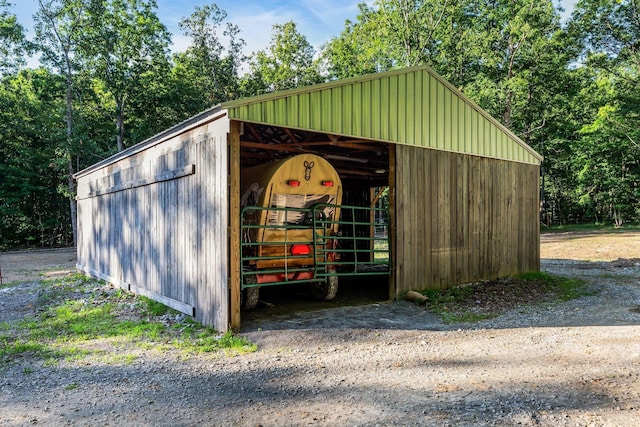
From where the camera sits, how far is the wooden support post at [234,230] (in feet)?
18.9

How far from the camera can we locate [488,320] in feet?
22.0

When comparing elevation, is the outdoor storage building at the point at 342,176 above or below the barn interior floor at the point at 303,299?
above

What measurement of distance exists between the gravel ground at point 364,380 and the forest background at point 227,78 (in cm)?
2205

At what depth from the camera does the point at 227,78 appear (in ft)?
107

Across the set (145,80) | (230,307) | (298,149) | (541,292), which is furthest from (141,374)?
(145,80)

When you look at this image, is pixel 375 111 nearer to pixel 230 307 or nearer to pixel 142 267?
pixel 230 307

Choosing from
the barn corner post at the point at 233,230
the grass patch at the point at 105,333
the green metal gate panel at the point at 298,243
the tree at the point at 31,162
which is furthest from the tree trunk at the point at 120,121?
the barn corner post at the point at 233,230

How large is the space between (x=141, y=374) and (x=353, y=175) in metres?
8.57

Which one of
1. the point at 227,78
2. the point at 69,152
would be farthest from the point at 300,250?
the point at 227,78

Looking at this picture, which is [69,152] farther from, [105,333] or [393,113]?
[393,113]

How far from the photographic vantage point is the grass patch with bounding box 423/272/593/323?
726 centimetres

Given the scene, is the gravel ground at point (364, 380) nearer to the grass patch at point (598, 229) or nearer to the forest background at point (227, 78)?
the forest background at point (227, 78)

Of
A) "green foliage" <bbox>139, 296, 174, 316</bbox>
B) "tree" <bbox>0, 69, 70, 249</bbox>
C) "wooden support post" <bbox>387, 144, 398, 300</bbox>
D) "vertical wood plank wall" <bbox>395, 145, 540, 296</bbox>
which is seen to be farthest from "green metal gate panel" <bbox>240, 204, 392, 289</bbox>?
"tree" <bbox>0, 69, 70, 249</bbox>

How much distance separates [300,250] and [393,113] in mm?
3047
